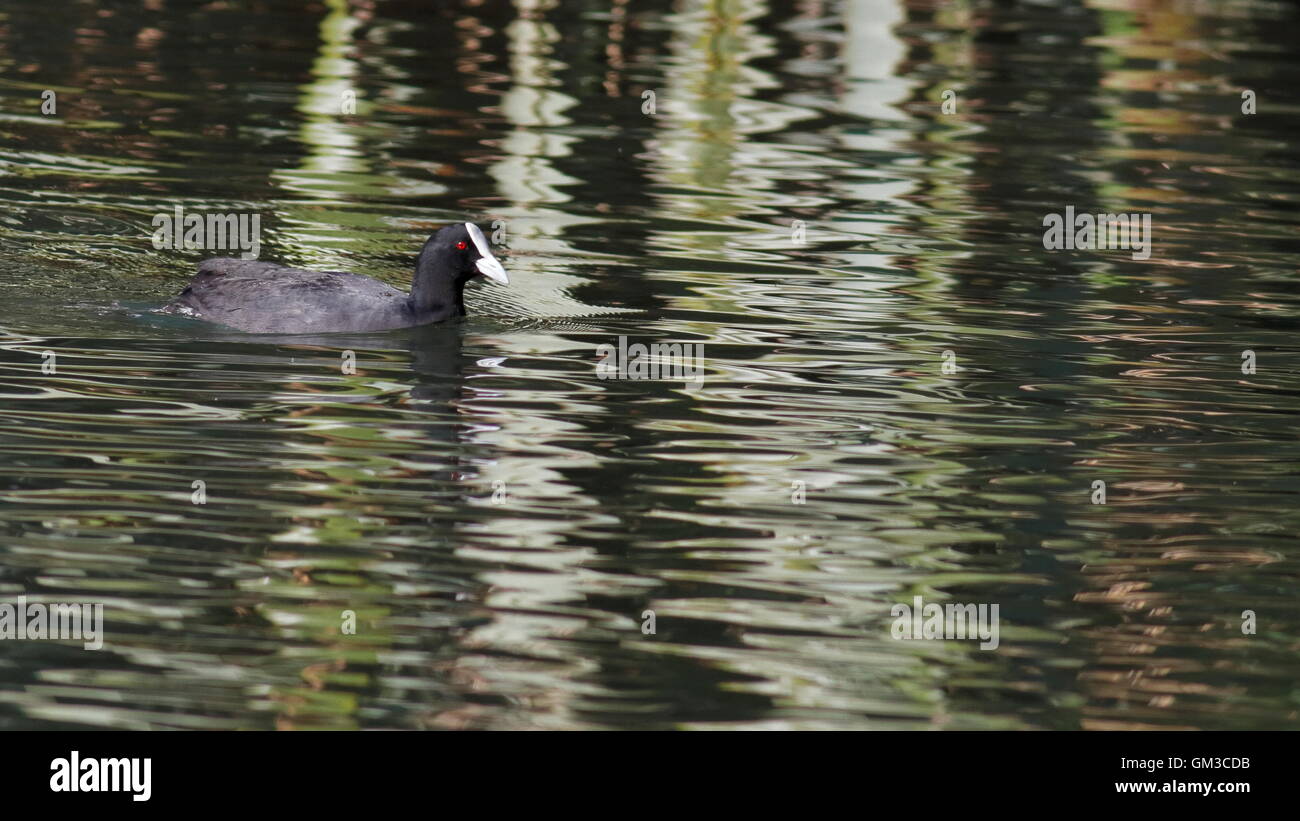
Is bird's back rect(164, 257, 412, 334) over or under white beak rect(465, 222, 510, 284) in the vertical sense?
under

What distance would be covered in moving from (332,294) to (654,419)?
8.88 ft

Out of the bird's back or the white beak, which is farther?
the white beak

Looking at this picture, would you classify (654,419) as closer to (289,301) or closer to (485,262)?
(485,262)

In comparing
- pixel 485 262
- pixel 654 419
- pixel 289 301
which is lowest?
pixel 654 419

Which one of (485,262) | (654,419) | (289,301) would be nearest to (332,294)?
(289,301)

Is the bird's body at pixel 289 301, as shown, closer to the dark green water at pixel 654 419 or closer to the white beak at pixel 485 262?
the dark green water at pixel 654 419

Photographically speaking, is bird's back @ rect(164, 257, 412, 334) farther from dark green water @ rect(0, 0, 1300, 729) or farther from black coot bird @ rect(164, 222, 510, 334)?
dark green water @ rect(0, 0, 1300, 729)

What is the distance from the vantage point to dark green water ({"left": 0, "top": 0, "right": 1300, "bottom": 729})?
26.0 ft

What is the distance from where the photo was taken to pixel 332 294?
42.2 feet

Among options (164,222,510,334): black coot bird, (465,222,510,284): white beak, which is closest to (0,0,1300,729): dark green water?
(164,222,510,334): black coot bird

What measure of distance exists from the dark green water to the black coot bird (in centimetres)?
20

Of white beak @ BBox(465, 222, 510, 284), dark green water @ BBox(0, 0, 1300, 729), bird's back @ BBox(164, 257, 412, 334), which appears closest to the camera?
dark green water @ BBox(0, 0, 1300, 729)

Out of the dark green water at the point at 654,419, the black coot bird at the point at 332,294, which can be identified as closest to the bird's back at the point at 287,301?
the black coot bird at the point at 332,294

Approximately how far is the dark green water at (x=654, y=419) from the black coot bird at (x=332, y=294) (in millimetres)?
198
